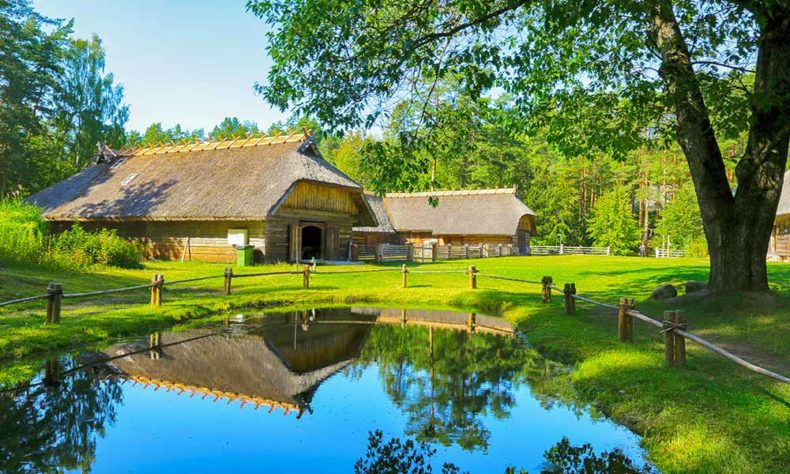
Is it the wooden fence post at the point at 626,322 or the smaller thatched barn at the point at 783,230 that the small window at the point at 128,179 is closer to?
the wooden fence post at the point at 626,322

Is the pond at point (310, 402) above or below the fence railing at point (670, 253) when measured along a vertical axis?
below

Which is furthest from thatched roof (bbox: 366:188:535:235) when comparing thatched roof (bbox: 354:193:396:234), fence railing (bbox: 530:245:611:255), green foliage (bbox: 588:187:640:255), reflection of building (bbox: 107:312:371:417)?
reflection of building (bbox: 107:312:371:417)

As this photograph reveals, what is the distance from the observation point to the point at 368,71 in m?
9.66

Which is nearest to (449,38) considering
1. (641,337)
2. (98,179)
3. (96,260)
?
(641,337)

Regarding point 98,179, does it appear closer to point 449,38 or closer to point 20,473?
point 449,38

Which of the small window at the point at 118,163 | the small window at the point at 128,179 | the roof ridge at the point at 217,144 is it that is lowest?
the small window at the point at 128,179

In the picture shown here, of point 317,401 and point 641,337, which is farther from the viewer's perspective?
point 641,337

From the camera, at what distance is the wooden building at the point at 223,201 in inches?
1006

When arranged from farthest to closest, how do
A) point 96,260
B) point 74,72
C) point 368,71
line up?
point 74,72 < point 96,260 < point 368,71

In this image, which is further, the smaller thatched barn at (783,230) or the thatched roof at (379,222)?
the thatched roof at (379,222)

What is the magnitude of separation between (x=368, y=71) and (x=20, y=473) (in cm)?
751

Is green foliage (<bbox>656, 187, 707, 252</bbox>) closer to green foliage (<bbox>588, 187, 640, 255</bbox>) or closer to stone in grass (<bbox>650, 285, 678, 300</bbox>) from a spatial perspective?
green foliage (<bbox>588, 187, 640, 255</bbox>)

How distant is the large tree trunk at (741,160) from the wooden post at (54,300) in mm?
11947

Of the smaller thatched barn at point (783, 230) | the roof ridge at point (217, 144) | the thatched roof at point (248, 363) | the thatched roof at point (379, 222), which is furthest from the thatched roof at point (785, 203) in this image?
the thatched roof at point (248, 363)
